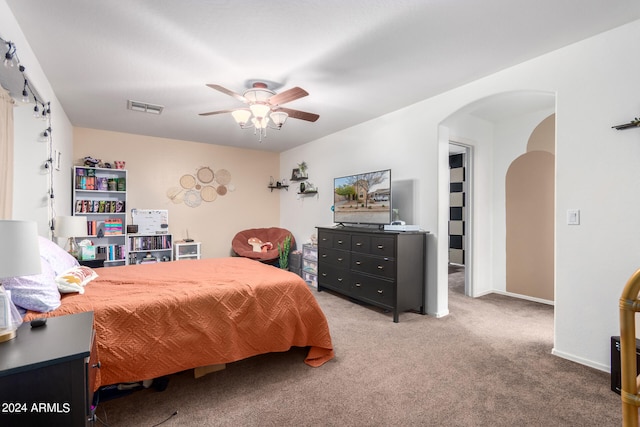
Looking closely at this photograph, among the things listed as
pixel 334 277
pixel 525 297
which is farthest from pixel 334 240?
pixel 525 297

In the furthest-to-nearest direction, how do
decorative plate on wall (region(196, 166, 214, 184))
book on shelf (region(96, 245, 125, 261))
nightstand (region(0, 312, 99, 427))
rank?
decorative plate on wall (region(196, 166, 214, 184)) → book on shelf (region(96, 245, 125, 261)) → nightstand (region(0, 312, 99, 427))

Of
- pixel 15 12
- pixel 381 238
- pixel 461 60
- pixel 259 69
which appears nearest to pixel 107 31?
pixel 15 12

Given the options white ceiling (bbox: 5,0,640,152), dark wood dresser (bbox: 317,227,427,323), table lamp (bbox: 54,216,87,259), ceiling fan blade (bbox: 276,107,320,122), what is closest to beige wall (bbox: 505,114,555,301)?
dark wood dresser (bbox: 317,227,427,323)

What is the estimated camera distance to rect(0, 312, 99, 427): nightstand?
3.26 ft

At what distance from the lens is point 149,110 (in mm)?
3951

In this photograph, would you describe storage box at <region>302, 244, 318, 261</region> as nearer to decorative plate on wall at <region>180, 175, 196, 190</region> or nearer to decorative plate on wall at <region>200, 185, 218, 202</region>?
decorative plate on wall at <region>200, 185, 218, 202</region>

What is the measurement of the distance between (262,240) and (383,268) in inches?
125

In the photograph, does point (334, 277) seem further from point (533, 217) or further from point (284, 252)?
point (533, 217)

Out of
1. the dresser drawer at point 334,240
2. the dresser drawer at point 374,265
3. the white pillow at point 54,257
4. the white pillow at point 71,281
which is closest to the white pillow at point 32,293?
the white pillow at point 71,281

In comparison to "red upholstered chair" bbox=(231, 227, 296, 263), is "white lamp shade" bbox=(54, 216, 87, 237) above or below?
above

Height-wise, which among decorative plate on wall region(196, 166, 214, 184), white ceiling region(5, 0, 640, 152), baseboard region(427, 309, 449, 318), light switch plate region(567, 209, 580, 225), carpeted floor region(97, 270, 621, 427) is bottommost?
carpeted floor region(97, 270, 621, 427)

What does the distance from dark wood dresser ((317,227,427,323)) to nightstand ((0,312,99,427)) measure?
275 centimetres

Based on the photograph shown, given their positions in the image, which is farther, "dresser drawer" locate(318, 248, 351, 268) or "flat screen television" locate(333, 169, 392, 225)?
"dresser drawer" locate(318, 248, 351, 268)

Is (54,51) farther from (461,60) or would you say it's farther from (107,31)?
(461,60)
